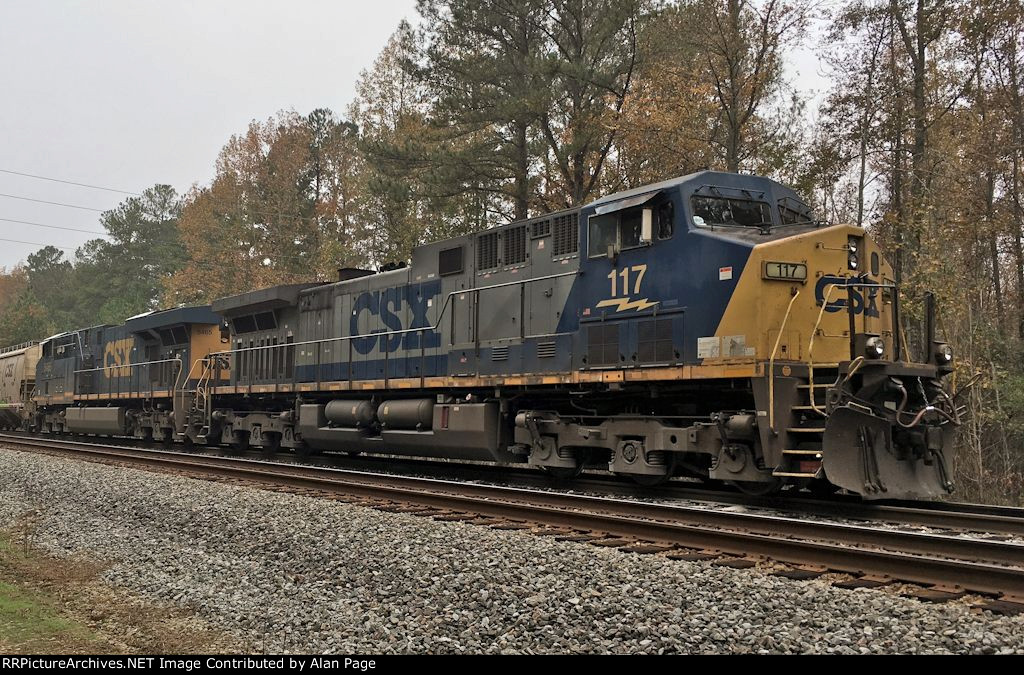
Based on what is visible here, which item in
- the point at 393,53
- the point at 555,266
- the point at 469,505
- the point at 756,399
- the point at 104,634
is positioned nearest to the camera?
the point at 104,634

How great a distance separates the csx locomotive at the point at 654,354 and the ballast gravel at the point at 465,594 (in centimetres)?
285

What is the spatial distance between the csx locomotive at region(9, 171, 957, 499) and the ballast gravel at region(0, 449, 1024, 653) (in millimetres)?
2848

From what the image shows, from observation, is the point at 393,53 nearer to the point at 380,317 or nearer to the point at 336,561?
the point at 380,317

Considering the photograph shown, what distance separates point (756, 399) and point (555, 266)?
153 inches

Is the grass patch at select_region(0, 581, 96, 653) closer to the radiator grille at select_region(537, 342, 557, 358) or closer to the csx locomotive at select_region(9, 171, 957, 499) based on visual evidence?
the csx locomotive at select_region(9, 171, 957, 499)

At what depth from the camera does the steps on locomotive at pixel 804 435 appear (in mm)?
7887

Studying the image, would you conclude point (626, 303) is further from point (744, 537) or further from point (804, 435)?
point (744, 537)

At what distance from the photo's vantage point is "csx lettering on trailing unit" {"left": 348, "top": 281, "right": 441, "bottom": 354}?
13.7 metres

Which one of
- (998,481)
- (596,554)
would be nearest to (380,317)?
(596,554)

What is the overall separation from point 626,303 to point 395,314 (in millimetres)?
5814

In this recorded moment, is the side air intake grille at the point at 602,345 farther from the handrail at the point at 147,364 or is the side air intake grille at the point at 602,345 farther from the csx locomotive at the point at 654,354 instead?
the handrail at the point at 147,364

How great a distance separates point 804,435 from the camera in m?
8.19

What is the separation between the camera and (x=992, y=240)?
69.6 ft

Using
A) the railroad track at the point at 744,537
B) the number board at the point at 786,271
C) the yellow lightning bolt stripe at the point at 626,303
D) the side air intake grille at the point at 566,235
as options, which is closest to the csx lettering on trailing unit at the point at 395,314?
the side air intake grille at the point at 566,235
